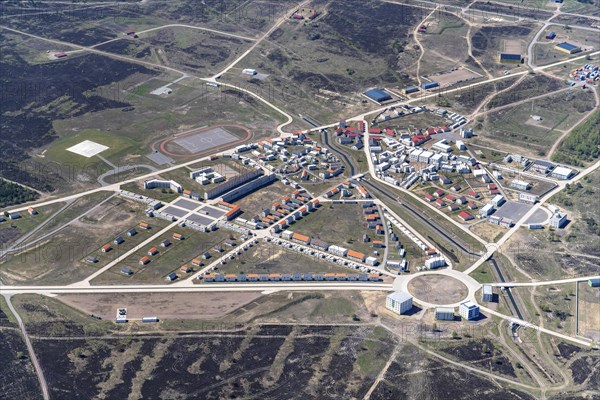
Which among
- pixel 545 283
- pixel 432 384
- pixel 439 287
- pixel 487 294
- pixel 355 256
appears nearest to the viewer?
pixel 432 384

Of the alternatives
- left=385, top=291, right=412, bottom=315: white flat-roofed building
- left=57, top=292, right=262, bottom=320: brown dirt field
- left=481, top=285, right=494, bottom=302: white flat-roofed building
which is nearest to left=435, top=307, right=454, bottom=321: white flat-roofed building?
left=385, top=291, right=412, bottom=315: white flat-roofed building

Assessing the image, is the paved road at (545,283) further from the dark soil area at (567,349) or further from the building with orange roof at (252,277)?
the building with orange roof at (252,277)

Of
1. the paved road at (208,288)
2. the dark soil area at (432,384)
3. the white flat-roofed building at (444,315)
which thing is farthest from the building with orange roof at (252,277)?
the white flat-roofed building at (444,315)

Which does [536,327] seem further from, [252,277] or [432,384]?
[252,277]

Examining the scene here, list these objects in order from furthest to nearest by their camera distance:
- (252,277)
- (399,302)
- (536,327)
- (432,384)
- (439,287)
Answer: (252,277) < (439,287) < (399,302) < (536,327) < (432,384)

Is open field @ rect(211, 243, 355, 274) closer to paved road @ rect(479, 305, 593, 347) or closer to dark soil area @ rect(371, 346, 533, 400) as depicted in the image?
paved road @ rect(479, 305, 593, 347)

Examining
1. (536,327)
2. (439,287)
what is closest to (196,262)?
(439,287)
